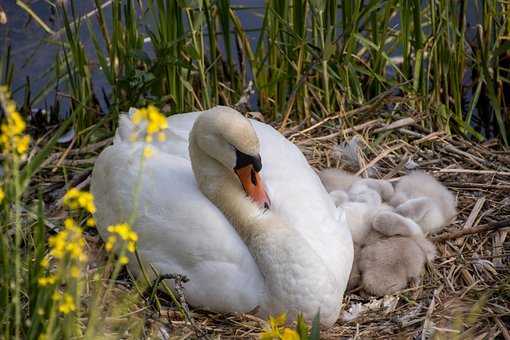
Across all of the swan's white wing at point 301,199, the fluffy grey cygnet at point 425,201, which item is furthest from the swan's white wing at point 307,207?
the fluffy grey cygnet at point 425,201

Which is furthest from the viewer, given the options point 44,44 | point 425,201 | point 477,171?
point 44,44

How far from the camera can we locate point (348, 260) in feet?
13.8

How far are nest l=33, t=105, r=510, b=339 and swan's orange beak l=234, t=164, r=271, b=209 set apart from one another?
0.50 m

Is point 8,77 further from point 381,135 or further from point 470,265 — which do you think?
point 470,265

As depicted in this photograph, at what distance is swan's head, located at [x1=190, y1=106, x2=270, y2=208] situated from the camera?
3932 millimetres

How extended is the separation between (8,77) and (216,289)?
2.25 meters

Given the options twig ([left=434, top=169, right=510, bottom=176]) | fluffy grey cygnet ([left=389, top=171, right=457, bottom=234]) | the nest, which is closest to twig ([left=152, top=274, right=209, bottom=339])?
the nest

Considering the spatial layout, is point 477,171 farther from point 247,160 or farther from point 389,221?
point 247,160

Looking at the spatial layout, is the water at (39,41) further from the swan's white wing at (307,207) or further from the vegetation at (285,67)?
the swan's white wing at (307,207)

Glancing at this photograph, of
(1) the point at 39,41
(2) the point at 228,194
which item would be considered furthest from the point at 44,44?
(2) the point at 228,194

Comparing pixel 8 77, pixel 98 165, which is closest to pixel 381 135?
pixel 98 165

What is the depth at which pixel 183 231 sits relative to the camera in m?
4.09

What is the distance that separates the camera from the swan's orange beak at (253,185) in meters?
4.05

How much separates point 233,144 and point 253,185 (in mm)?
233
